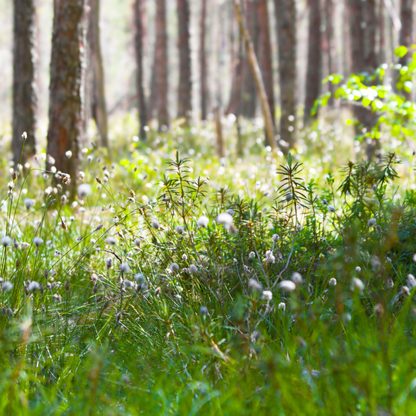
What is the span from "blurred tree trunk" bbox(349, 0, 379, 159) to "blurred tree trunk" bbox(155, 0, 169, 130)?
638 centimetres

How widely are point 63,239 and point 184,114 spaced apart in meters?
10.8

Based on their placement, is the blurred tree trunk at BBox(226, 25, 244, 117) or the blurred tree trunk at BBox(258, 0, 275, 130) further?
the blurred tree trunk at BBox(226, 25, 244, 117)

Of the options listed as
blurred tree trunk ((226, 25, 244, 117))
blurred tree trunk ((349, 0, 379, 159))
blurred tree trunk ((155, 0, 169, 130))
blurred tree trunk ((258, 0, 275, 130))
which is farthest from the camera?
blurred tree trunk ((155, 0, 169, 130))

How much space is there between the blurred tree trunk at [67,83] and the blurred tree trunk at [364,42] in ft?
18.1

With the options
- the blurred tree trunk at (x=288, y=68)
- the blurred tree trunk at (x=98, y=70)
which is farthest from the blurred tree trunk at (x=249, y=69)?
the blurred tree trunk at (x=98, y=70)

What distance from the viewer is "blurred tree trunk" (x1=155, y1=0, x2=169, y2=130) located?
13797mm

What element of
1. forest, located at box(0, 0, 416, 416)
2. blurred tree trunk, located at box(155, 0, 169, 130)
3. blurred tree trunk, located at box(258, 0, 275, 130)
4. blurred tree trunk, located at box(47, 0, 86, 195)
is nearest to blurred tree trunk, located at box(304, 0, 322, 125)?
blurred tree trunk, located at box(258, 0, 275, 130)

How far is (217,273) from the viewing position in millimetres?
2742

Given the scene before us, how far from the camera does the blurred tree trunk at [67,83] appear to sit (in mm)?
5266

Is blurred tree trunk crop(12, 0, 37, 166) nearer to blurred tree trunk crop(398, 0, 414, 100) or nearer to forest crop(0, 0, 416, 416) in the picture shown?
forest crop(0, 0, 416, 416)

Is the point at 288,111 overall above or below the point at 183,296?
above

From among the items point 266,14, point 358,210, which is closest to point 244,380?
point 358,210

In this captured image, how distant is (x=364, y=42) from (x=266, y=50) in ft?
10.1

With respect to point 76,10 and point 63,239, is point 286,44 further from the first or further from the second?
point 63,239
